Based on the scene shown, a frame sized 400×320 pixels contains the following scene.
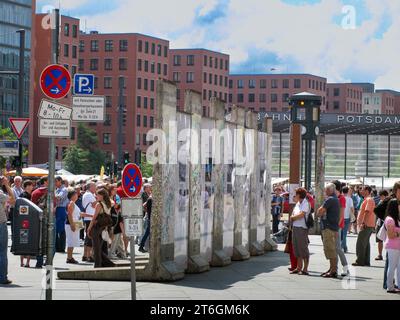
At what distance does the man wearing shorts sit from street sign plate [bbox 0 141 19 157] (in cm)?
1108

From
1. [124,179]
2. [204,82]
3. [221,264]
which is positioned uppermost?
[204,82]

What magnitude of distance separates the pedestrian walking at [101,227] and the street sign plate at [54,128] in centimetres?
704

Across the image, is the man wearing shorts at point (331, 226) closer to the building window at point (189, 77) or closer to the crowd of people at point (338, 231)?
the crowd of people at point (338, 231)

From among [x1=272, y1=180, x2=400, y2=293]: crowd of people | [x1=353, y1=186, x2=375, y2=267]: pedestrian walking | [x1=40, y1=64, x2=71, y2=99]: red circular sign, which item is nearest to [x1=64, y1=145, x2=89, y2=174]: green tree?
[x1=272, y1=180, x2=400, y2=293]: crowd of people

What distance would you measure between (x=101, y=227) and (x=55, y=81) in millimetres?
7072

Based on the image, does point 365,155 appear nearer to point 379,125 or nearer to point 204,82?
point 379,125

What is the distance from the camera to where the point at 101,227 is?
2077 cm

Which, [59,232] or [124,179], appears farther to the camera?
[59,232]

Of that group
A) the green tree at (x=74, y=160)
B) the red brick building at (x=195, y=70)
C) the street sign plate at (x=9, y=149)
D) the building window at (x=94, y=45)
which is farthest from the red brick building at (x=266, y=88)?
the street sign plate at (x=9, y=149)

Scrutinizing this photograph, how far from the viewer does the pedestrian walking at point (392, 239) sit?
672 inches

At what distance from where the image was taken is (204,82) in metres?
170

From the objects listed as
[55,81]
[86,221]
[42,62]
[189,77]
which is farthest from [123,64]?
[55,81]

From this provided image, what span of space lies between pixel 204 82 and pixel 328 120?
322ft

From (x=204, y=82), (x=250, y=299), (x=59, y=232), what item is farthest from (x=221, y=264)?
(x=204, y=82)
